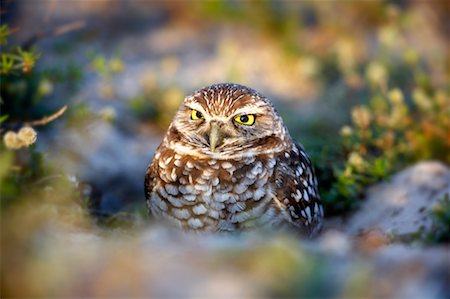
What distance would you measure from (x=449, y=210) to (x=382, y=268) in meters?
1.08

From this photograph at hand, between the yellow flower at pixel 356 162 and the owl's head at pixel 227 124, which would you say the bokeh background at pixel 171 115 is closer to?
the yellow flower at pixel 356 162

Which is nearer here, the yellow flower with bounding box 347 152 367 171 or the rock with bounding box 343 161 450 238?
the rock with bounding box 343 161 450 238

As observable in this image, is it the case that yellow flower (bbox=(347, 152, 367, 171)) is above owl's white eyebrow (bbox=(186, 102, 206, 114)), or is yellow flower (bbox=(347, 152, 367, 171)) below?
above

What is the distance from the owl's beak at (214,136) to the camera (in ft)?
11.5

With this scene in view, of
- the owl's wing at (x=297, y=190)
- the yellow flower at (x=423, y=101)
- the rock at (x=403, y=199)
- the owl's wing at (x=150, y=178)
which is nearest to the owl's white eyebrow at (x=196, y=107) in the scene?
the owl's wing at (x=150, y=178)

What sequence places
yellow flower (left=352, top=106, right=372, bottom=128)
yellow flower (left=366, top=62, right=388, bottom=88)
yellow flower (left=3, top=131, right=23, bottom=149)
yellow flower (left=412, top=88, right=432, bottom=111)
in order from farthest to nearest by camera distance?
yellow flower (left=366, top=62, right=388, bottom=88) → yellow flower (left=412, top=88, right=432, bottom=111) → yellow flower (left=352, top=106, right=372, bottom=128) → yellow flower (left=3, top=131, right=23, bottom=149)

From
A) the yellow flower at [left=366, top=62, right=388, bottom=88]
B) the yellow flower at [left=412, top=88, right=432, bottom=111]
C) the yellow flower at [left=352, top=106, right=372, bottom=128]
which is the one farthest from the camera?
the yellow flower at [left=366, top=62, right=388, bottom=88]

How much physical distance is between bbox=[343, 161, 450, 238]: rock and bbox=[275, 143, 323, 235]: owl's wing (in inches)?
17.7

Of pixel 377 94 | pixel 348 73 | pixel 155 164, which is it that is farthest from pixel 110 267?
pixel 348 73

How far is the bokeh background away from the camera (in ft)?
7.05

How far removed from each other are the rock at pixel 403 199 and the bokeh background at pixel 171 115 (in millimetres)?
85

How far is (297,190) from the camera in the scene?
368cm

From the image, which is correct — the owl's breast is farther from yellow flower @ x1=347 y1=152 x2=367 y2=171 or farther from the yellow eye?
yellow flower @ x1=347 y1=152 x2=367 y2=171

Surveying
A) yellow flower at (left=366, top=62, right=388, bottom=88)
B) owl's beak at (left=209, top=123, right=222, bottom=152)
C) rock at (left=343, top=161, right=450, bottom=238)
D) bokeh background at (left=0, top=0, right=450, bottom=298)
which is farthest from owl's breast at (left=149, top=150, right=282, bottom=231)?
yellow flower at (left=366, top=62, right=388, bottom=88)
